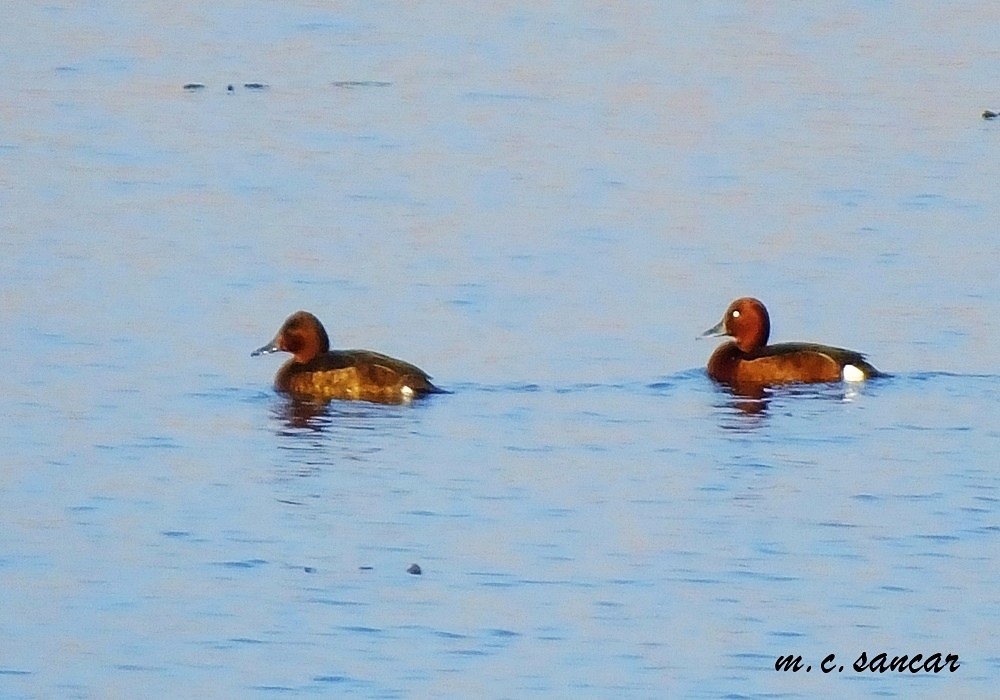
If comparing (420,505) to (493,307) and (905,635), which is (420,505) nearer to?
(905,635)

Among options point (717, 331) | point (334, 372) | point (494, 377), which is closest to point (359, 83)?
point (717, 331)

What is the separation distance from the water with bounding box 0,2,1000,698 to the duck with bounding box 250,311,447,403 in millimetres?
118

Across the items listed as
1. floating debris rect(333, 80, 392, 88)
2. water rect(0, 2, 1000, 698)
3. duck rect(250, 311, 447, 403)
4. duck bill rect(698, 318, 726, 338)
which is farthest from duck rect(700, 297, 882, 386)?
floating debris rect(333, 80, 392, 88)

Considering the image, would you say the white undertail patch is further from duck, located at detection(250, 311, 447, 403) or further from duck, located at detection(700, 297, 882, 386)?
duck, located at detection(250, 311, 447, 403)

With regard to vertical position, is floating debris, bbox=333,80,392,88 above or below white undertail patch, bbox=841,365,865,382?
above

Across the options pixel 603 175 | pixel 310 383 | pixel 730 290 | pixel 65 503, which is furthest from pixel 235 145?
pixel 65 503

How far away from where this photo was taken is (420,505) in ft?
37.4

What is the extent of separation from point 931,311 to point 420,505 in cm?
596

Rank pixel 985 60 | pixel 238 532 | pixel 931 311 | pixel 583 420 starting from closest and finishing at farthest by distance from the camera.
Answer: pixel 238 532
pixel 583 420
pixel 931 311
pixel 985 60

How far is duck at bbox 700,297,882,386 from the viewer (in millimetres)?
14328

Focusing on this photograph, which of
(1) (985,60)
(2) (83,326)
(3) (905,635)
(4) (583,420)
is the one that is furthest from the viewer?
(1) (985,60)

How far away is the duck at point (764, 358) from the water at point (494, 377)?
0.22 m

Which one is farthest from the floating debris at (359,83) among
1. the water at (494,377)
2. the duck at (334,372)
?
the duck at (334,372)

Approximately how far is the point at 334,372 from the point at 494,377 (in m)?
0.92
